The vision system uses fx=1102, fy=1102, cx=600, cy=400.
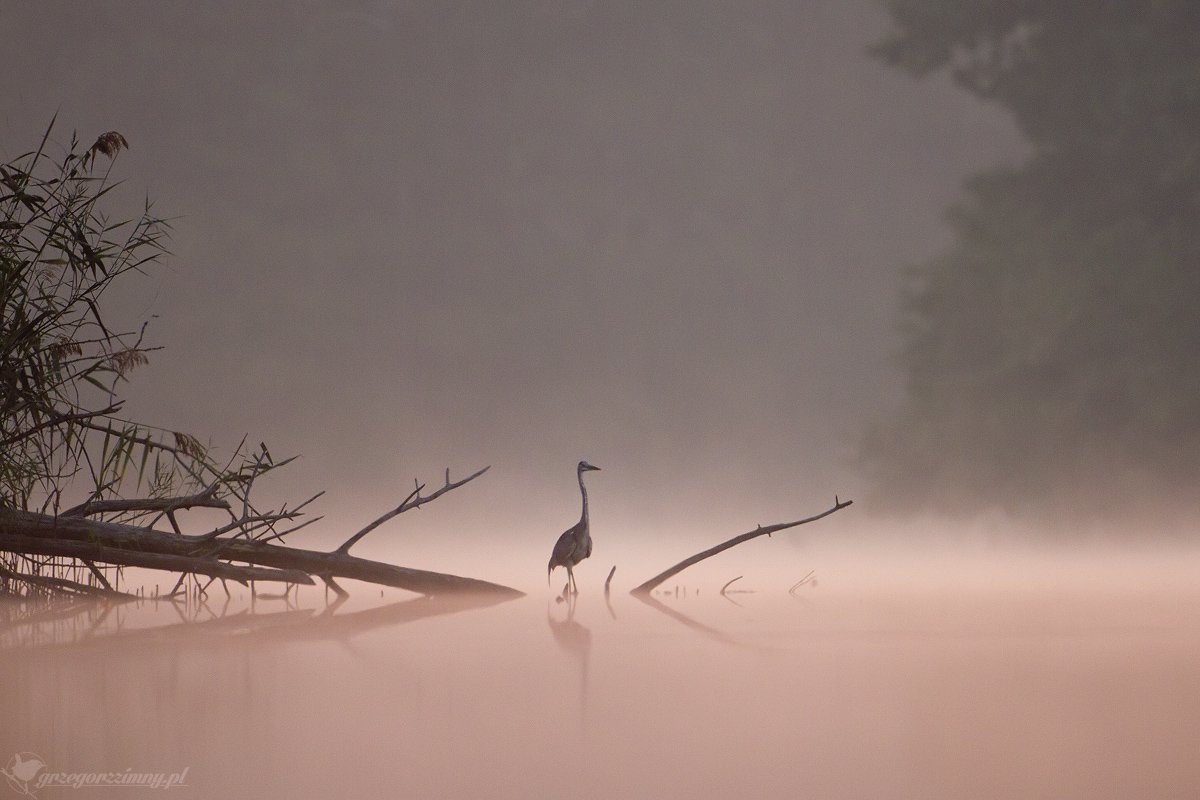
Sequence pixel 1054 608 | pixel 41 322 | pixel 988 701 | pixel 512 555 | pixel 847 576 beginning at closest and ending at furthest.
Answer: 1. pixel 988 701
2. pixel 41 322
3. pixel 1054 608
4. pixel 847 576
5. pixel 512 555

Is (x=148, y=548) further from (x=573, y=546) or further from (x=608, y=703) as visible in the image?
(x=608, y=703)

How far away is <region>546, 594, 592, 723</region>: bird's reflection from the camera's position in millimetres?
1975

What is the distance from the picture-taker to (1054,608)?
3.35 meters

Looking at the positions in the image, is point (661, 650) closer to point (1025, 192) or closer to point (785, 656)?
point (785, 656)

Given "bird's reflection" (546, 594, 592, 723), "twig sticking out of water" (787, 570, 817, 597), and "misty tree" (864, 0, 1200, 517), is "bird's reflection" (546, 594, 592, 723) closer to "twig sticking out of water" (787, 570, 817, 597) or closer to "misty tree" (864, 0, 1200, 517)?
"twig sticking out of water" (787, 570, 817, 597)

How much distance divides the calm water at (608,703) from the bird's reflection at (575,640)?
0.01 metres

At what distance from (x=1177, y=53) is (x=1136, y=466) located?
2930mm

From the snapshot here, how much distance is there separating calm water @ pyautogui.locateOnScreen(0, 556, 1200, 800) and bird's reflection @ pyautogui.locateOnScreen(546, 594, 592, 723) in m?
0.01

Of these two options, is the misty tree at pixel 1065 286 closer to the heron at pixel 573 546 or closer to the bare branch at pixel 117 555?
the heron at pixel 573 546

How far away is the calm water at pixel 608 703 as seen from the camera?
1.33m

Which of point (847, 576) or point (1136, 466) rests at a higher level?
point (1136, 466)

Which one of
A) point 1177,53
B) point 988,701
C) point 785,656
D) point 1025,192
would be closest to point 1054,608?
point 785,656

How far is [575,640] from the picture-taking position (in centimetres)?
260

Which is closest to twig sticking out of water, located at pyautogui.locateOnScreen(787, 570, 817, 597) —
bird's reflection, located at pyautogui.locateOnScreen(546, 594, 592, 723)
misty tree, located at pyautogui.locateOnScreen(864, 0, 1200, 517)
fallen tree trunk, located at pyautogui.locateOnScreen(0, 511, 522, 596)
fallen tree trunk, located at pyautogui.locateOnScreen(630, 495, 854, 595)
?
fallen tree trunk, located at pyautogui.locateOnScreen(630, 495, 854, 595)
